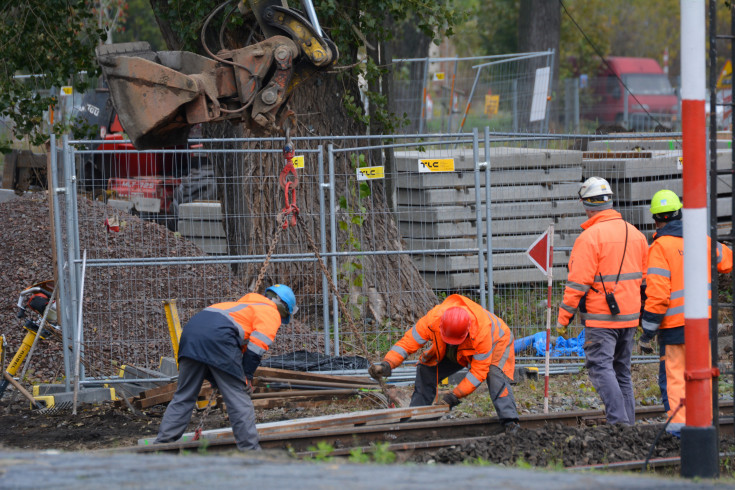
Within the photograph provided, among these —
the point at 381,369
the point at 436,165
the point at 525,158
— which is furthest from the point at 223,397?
the point at 525,158

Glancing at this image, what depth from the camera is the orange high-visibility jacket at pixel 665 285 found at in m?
6.79

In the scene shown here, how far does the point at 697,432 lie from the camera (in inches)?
190

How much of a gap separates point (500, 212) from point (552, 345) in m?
1.68

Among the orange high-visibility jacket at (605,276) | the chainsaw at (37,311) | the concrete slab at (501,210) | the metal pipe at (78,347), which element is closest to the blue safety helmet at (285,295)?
the orange high-visibility jacket at (605,276)

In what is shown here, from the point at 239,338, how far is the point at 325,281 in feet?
10.1

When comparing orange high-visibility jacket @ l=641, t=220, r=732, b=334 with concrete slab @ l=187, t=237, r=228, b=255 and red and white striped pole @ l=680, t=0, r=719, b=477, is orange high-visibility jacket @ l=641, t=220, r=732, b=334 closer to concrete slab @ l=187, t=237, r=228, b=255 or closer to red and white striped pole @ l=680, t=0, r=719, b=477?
red and white striped pole @ l=680, t=0, r=719, b=477

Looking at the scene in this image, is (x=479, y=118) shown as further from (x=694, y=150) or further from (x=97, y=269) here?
(x=694, y=150)

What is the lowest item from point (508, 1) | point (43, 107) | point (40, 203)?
point (40, 203)

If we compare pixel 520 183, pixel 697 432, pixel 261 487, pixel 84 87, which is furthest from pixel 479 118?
pixel 261 487

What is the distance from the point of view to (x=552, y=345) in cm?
980

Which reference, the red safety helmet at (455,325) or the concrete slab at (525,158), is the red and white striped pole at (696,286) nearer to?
the red safety helmet at (455,325)

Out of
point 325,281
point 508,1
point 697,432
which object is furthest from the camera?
point 508,1

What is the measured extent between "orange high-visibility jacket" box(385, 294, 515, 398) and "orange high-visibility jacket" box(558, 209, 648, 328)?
55cm

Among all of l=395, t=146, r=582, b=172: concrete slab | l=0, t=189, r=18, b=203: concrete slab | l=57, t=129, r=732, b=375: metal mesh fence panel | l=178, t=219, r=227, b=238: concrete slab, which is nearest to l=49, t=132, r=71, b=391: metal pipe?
l=57, t=129, r=732, b=375: metal mesh fence panel
